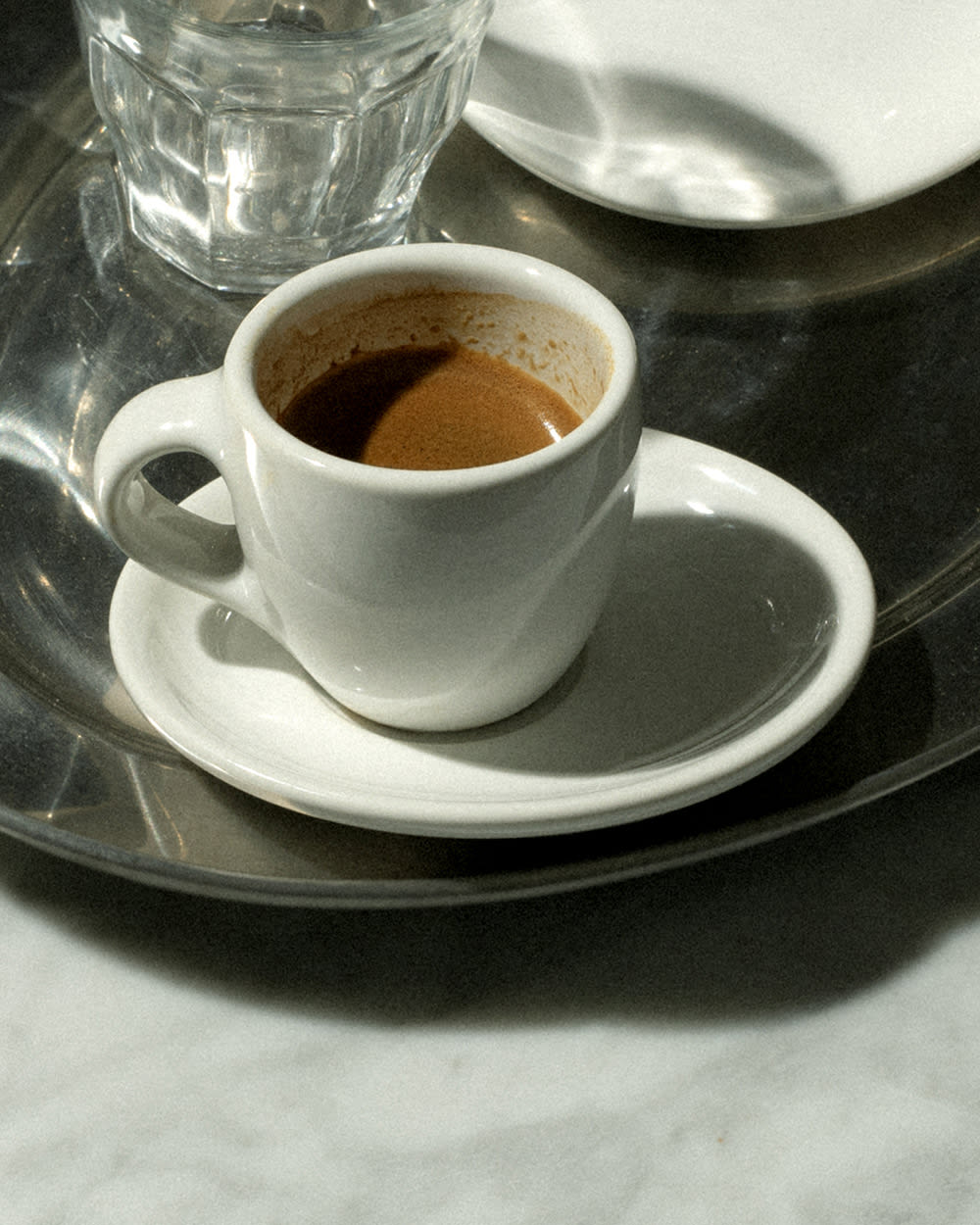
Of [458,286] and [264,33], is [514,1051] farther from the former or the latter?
[264,33]

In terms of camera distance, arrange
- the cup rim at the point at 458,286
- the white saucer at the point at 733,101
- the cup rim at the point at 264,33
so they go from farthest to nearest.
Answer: the white saucer at the point at 733,101 < the cup rim at the point at 264,33 < the cup rim at the point at 458,286

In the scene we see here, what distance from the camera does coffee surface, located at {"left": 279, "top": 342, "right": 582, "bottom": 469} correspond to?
466mm

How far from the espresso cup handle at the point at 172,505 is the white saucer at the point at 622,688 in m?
0.02

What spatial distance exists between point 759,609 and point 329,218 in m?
0.28

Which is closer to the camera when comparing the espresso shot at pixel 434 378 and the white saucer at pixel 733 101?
the espresso shot at pixel 434 378

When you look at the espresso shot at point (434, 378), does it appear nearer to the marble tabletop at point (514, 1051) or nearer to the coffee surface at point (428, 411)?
the coffee surface at point (428, 411)

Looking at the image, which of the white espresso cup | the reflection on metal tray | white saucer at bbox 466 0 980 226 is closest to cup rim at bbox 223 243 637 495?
the white espresso cup

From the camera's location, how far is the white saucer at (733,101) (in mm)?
692

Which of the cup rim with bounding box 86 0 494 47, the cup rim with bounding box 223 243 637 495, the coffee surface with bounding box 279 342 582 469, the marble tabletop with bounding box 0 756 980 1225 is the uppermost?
the cup rim with bounding box 223 243 637 495

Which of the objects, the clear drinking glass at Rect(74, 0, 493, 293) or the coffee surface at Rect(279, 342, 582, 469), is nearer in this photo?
the coffee surface at Rect(279, 342, 582, 469)

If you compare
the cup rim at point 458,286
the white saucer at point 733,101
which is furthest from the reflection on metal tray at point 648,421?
the cup rim at point 458,286

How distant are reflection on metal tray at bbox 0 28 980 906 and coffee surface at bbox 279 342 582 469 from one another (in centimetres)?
11

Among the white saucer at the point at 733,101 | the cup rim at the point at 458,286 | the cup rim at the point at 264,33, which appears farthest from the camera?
the white saucer at the point at 733,101

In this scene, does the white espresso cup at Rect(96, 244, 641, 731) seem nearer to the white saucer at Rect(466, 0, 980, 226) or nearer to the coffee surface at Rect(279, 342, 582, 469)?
the coffee surface at Rect(279, 342, 582, 469)
